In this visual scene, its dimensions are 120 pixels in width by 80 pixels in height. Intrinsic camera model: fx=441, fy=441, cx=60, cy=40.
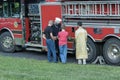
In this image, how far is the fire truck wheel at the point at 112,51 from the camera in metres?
15.1

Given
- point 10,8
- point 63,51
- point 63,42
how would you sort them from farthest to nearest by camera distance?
point 10,8 → point 63,51 → point 63,42

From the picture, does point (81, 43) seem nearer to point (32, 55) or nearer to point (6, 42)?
point (32, 55)

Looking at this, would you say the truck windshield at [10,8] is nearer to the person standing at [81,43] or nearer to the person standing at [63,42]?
the person standing at [63,42]

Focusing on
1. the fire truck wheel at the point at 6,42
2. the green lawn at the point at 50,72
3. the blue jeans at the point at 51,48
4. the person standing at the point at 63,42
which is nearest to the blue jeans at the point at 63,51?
the person standing at the point at 63,42

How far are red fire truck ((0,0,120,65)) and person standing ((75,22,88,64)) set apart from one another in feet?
1.60

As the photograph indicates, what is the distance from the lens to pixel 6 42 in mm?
19891

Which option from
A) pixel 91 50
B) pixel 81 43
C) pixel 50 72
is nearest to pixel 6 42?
pixel 91 50

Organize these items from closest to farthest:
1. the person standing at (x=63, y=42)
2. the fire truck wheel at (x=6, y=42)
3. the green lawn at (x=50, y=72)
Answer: the green lawn at (x=50, y=72)
the person standing at (x=63, y=42)
the fire truck wheel at (x=6, y=42)

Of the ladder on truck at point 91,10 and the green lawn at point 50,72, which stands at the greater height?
the ladder on truck at point 91,10

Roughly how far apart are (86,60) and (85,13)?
1.70 metres

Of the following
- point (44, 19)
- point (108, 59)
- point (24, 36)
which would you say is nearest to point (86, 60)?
point (108, 59)

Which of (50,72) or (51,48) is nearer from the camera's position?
(50,72)

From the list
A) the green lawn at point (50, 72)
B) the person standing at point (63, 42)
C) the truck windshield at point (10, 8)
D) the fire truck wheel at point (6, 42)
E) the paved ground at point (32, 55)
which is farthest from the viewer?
the fire truck wheel at point (6, 42)

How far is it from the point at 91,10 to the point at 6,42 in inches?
221
